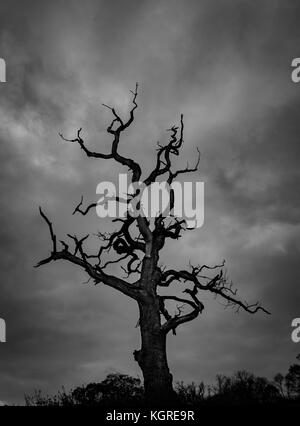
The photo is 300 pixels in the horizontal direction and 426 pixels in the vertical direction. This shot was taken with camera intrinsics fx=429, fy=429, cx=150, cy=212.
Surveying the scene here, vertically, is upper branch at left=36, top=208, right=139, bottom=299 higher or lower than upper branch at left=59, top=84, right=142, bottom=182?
lower

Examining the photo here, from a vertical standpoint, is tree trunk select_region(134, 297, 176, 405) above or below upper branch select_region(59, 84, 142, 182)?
below

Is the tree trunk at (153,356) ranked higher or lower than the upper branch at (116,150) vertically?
lower

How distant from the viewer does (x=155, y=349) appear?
564 inches

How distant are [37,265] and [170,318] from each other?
5030 millimetres

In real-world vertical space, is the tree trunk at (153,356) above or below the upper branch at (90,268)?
below

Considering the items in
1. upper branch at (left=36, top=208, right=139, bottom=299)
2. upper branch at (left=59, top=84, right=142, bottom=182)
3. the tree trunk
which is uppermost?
upper branch at (left=59, top=84, right=142, bottom=182)

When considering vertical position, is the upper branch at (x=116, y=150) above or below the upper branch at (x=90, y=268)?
above

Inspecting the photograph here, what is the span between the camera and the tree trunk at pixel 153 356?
13.7 meters

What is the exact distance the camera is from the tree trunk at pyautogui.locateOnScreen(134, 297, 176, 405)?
1366 cm

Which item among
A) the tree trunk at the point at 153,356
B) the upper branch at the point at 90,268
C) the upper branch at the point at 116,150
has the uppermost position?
the upper branch at the point at 116,150

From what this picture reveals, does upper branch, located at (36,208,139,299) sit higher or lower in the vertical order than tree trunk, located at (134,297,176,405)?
higher

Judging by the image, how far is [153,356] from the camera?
46.7 ft
